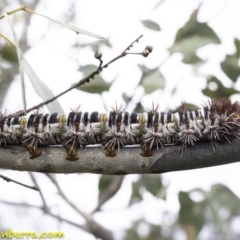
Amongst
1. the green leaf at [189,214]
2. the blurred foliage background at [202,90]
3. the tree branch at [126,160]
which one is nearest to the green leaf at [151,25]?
the blurred foliage background at [202,90]

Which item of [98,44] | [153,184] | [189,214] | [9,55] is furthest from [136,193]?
[9,55]

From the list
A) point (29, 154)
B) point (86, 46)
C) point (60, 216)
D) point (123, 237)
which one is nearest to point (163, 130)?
point (29, 154)

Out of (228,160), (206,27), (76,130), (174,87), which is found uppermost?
(206,27)

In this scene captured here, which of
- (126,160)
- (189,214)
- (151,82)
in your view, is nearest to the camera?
(126,160)

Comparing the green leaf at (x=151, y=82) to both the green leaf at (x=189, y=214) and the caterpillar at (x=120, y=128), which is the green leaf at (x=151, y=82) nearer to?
the green leaf at (x=189, y=214)

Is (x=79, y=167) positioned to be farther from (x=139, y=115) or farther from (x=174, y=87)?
(x=174, y=87)

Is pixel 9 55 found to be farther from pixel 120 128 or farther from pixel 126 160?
pixel 126 160
